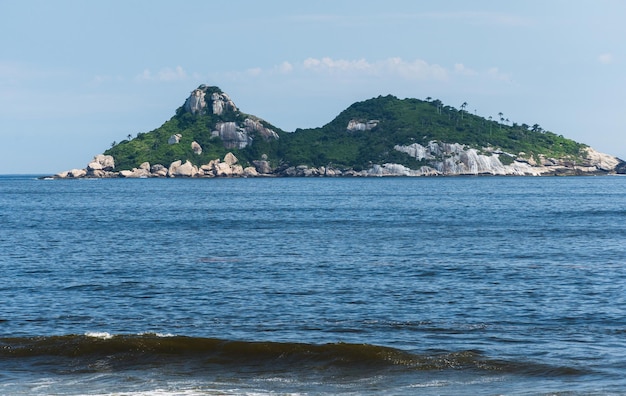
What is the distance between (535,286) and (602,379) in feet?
63.8

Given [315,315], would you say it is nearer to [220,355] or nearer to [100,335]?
[220,355]

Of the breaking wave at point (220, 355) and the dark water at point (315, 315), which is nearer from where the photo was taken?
the dark water at point (315, 315)

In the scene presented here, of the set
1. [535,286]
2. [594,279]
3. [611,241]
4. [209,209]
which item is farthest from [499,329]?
[209,209]

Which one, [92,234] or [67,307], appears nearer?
[67,307]

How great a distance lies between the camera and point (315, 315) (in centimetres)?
4078

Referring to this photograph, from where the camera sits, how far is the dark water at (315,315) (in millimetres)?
30188

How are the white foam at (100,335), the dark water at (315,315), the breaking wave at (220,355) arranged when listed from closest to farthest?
the dark water at (315,315), the breaking wave at (220,355), the white foam at (100,335)

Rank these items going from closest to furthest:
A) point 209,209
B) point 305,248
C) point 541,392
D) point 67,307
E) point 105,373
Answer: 1. point 541,392
2. point 105,373
3. point 67,307
4. point 305,248
5. point 209,209

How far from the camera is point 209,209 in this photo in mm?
135375

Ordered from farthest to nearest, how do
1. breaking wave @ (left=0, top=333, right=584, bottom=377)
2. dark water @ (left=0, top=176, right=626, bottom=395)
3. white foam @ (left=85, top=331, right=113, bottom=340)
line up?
white foam @ (left=85, top=331, right=113, bottom=340), breaking wave @ (left=0, top=333, right=584, bottom=377), dark water @ (left=0, top=176, right=626, bottom=395)

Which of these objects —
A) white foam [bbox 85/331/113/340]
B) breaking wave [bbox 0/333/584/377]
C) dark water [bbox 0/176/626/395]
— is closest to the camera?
dark water [bbox 0/176/626/395]

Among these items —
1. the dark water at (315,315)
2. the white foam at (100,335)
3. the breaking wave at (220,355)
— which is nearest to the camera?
the dark water at (315,315)

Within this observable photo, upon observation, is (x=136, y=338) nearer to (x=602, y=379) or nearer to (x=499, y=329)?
(x=499, y=329)

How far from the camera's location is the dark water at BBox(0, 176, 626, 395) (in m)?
30.2
